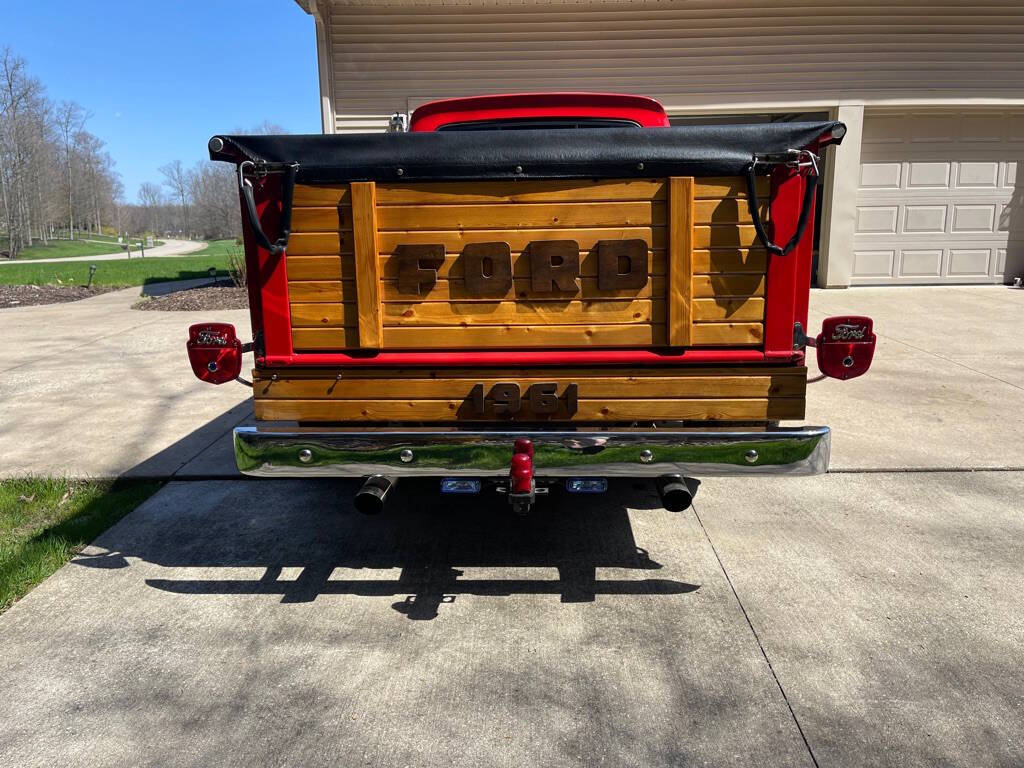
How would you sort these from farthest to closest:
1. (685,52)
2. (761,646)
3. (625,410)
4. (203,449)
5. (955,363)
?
(685,52)
(955,363)
(203,449)
(625,410)
(761,646)

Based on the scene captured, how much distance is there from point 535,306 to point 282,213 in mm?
1102

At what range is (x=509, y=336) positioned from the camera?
333 cm

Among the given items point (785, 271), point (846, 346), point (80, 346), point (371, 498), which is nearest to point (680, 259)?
point (785, 271)

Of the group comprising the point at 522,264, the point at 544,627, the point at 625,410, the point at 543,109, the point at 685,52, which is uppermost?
the point at 685,52

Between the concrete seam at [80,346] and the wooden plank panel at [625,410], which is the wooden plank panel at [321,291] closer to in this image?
the wooden plank panel at [625,410]

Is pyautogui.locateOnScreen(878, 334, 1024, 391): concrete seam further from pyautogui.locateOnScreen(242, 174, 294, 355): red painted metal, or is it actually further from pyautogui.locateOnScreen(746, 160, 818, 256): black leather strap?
pyautogui.locateOnScreen(242, 174, 294, 355): red painted metal

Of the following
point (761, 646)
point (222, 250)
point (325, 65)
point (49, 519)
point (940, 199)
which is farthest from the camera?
point (222, 250)

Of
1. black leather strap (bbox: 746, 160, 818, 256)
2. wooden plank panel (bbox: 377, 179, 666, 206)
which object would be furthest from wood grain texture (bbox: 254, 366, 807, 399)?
wooden plank panel (bbox: 377, 179, 666, 206)

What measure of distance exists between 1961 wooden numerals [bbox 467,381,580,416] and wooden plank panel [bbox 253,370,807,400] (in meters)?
0.02

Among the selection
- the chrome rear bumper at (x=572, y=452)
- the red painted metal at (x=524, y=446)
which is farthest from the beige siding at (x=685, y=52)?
the red painted metal at (x=524, y=446)

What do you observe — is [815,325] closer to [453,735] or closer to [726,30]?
[726,30]

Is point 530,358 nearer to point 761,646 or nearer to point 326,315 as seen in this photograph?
point 326,315

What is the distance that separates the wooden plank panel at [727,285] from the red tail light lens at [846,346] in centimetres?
33

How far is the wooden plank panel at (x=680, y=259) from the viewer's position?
317 cm
